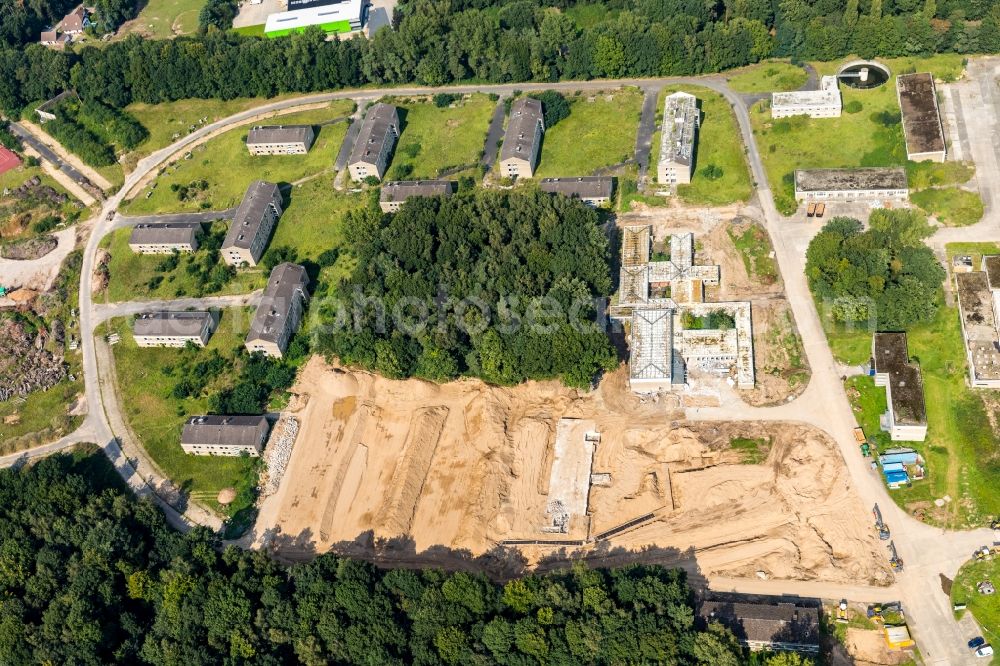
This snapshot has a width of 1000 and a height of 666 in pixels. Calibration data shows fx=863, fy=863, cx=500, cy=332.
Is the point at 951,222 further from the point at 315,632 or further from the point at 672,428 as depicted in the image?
the point at 315,632

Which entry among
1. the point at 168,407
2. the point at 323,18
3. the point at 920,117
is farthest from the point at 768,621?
the point at 323,18

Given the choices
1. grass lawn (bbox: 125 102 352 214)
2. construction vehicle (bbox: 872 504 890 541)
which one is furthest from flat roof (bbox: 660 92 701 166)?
construction vehicle (bbox: 872 504 890 541)

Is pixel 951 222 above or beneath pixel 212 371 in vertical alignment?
above

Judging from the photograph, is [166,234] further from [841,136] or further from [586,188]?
[841,136]

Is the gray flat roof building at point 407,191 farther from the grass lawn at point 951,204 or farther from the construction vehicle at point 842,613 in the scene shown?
the construction vehicle at point 842,613

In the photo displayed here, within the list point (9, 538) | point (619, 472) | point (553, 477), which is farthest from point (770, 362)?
point (9, 538)
